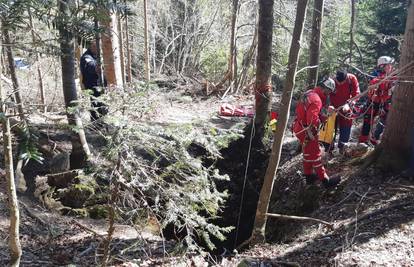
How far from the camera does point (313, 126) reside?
5984 millimetres

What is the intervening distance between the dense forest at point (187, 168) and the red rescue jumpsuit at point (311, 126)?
2 cm

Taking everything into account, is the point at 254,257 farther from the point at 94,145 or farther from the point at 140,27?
the point at 140,27

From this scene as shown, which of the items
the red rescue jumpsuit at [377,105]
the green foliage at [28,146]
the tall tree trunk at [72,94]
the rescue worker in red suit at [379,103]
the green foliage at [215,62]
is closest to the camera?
the green foliage at [28,146]

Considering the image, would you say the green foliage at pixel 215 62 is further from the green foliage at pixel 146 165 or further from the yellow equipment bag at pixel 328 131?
the green foliage at pixel 146 165

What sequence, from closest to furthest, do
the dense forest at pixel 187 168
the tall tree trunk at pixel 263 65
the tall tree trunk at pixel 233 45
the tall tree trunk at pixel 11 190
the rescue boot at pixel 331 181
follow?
the tall tree trunk at pixel 11 190 < the dense forest at pixel 187 168 < the rescue boot at pixel 331 181 < the tall tree trunk at pixel 263 65 < the tall tree trunk at pixel 233 45

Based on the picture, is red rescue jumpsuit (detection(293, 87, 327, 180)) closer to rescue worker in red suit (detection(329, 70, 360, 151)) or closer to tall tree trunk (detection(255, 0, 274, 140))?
rescue worker in red suit (detection(329, 70, 360, 151))

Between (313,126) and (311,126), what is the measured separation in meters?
0.04

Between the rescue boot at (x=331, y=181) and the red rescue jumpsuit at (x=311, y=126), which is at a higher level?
the red rescue jumpsuit at (x=311, y=126)

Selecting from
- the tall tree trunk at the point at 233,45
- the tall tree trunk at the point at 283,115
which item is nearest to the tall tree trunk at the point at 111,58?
the tall tree trunk at the point at 283,115

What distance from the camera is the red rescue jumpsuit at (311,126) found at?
5.88 meters

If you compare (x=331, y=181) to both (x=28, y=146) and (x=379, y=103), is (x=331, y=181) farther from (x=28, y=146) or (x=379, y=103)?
(x=28, y=146)

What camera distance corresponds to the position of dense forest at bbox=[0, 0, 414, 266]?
3.71m

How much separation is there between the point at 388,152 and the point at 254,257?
275 centimetres

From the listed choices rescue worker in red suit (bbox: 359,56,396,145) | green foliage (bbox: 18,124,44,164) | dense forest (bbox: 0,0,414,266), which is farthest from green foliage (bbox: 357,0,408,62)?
green foliage (bbox: 18,124,44,164)
